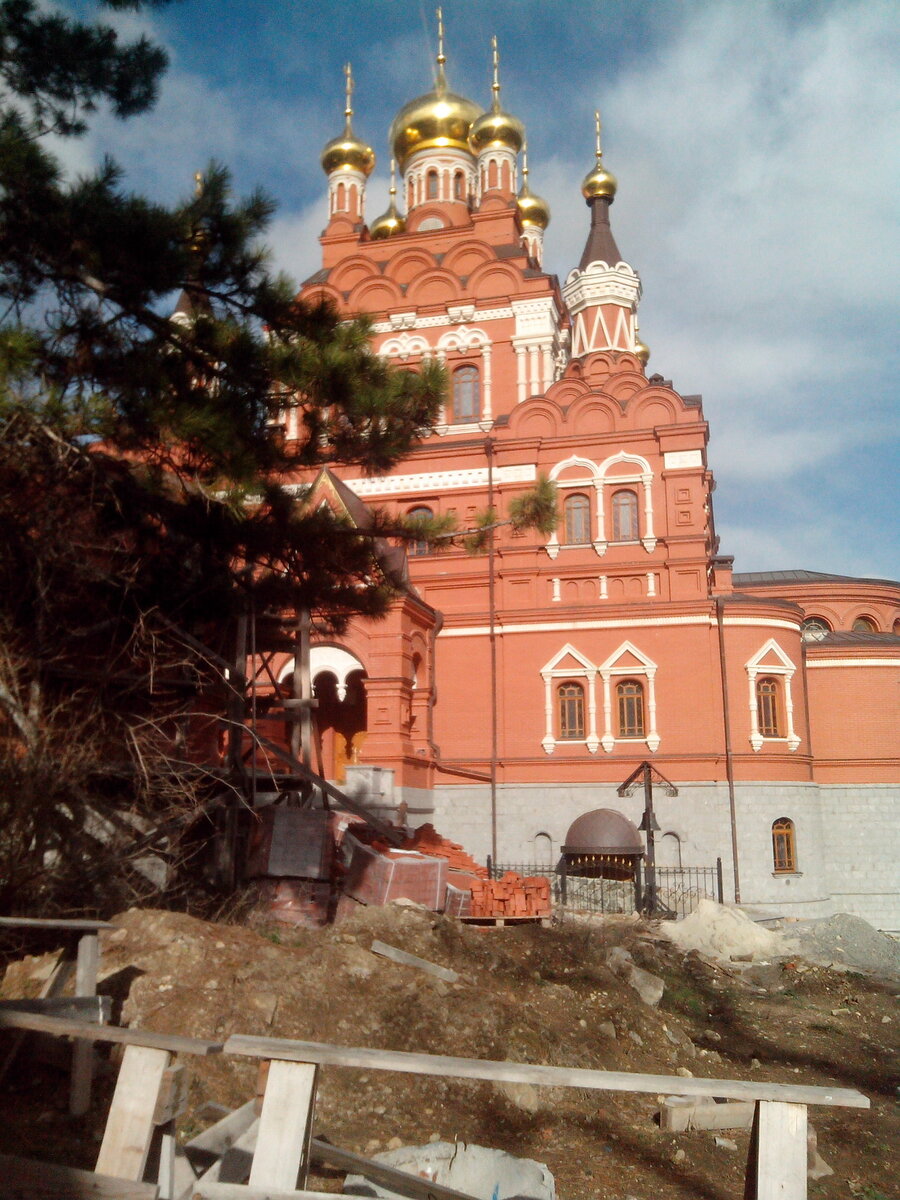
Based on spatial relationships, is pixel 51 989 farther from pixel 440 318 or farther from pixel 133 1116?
pixel 440 318

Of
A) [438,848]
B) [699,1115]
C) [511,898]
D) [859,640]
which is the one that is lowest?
[699,1115]

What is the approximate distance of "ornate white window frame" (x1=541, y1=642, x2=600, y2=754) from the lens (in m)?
18.5

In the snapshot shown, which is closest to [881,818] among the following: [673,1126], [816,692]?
[816,692]

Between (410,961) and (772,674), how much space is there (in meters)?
11.6

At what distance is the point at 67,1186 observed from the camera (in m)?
3.06

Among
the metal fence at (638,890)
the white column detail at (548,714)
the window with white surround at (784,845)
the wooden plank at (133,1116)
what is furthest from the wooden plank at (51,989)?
the window with white surround at (784,845)

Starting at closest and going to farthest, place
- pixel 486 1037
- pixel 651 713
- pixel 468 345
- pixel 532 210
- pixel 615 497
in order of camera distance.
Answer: pixel 486 1037
pixel 651 713
pixel 615 497
pixel 468 345
pixel 532 210

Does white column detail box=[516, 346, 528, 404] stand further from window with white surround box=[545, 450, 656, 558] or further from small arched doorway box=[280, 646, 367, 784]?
small arched doorway box=[280, 646, 367, 784]

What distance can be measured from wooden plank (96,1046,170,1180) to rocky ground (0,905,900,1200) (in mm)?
1676

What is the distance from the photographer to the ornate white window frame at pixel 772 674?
17.9m

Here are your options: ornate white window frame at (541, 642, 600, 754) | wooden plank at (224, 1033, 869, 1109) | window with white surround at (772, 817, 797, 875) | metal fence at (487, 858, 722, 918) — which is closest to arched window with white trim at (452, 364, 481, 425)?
ornate white window frame at (541, 642, 600, 754)

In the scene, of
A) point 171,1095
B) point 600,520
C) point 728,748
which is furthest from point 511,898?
point 171,1095

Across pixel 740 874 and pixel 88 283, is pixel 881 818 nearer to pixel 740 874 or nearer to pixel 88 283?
pixel 740 874

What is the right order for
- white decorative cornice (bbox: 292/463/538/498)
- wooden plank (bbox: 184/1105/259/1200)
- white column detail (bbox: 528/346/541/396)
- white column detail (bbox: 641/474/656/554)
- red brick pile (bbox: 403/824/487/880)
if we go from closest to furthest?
wooden plank (bbox: 184/1105/259/1200), red brick pile (bbox: 403/824/487/880), white column detail (bbox: 641/474/656/554), white decorative cornice (bbox: 292/463/538/498), white column detail (bbox: 528/346/541/396)
